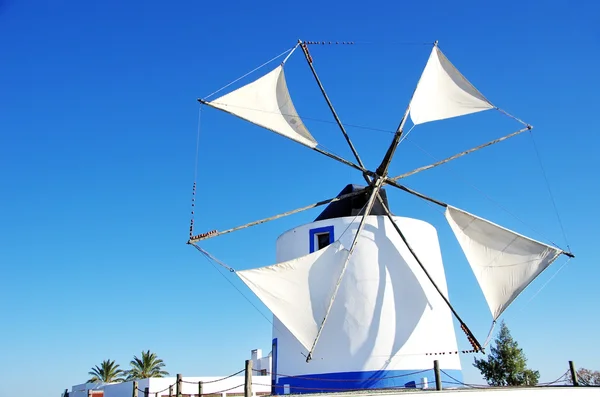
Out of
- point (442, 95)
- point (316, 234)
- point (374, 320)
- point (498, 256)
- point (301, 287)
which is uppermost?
point (442, 95)

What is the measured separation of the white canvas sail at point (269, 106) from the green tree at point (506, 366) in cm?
2235

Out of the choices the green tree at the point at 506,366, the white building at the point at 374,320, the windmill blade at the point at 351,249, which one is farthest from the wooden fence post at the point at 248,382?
the green tree at the point at 506,366

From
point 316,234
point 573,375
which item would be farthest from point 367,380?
point 573,375

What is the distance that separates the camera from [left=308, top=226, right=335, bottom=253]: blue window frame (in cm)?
1727

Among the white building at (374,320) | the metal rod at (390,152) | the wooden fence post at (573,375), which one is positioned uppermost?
the metal rod at (390,152)

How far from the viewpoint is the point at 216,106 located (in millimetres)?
15359

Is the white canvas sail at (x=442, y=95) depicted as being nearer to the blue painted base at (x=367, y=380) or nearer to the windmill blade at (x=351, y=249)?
the windmill blade at (x=351, y=249)

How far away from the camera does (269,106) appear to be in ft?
55.9

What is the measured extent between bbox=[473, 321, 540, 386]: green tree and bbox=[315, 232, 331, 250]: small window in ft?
65.8

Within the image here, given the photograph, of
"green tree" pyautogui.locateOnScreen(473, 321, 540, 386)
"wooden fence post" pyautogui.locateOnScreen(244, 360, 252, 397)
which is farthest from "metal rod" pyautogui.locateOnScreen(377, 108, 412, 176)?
"green tree" pyautogui.locateOnScreen(473, 321, 540, 386)

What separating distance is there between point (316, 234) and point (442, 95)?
6.92 meters

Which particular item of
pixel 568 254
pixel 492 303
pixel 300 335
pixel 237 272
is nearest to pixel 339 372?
pixel 300 335

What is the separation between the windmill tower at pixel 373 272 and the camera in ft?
49.9

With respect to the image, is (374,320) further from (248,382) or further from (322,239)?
(248,382)
